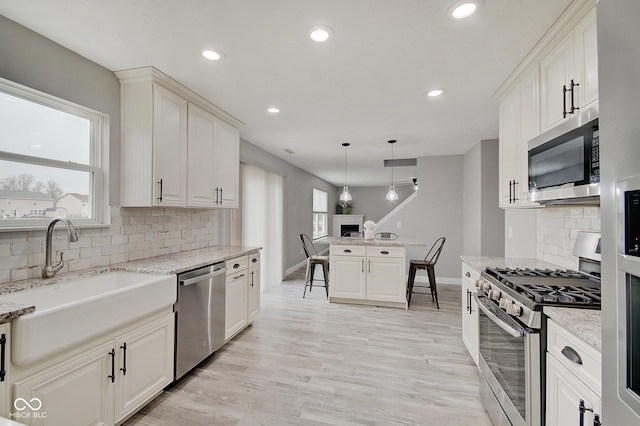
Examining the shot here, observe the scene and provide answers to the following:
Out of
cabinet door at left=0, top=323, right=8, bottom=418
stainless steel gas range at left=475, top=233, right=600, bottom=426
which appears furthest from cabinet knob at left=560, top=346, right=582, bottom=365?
cabinet door at left=0, top=323, right=8, bottom=418

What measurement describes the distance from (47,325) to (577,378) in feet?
7.50

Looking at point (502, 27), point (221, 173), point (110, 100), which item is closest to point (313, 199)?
point (221, 173)

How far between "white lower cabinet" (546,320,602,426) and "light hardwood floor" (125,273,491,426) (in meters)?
0.80

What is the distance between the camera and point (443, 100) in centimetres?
286

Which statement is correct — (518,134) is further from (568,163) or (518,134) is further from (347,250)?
(347,250)

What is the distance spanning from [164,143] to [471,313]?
312 cm

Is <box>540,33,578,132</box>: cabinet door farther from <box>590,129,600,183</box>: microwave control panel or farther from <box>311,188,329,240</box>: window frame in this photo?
<box>311,188,329,240</box>: window frame

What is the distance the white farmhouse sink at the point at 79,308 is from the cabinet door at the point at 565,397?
7.38ft

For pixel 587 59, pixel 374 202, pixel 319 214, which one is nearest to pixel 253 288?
pixel 587 59

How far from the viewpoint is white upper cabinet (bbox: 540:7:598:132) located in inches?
57.4

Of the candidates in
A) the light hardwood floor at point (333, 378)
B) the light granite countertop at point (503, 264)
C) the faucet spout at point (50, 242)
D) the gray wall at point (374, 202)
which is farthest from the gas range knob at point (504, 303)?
the gray wall at point (374, 202)

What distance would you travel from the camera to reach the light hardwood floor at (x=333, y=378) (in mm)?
1871

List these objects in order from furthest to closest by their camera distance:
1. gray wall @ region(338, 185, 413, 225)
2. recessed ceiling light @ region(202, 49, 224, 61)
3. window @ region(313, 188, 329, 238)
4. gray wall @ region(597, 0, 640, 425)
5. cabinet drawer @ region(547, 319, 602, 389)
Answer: gray wall @ region(338, 185, 413, 225)
window @ region(313, 188, 329, 238)
recessed ceiling light @ region(202, 49, 224, 61)
cabinet drawer @ region(547, 319, 602, 389)
gray wall @ region(597, 0, 640, 425)

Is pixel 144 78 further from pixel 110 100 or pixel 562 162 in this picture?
pixel 562 162
